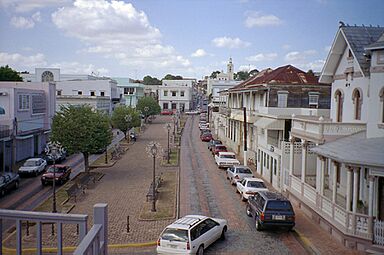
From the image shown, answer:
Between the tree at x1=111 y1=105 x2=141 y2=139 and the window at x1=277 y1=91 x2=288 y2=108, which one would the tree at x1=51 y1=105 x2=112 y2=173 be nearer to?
the window at x1=277 y1=91 x2=288 y2=108

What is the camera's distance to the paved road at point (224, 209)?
17344mm

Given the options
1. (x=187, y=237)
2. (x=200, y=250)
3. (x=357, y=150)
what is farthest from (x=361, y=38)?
(x=187, y=237)

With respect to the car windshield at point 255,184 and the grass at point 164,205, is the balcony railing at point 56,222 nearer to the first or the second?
the grass at point 164,205

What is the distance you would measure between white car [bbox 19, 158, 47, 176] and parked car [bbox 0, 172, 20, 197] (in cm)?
352

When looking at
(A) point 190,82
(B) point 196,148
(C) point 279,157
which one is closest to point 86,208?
(C) point 279,157

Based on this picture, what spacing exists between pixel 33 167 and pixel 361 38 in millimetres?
24042

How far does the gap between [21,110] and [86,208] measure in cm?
1847

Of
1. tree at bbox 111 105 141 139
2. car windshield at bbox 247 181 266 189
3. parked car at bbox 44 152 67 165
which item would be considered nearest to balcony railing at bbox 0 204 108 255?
car windshield at bbox 247 181 266 189

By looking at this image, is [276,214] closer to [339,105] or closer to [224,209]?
[224,209]

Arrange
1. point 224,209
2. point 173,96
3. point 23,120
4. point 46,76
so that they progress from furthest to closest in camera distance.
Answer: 1. point 173,96
2. point 46,76
3. point 23,120
4. point 224,209

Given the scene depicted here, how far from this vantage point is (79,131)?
32562mm

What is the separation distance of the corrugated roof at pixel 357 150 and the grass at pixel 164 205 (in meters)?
7.82

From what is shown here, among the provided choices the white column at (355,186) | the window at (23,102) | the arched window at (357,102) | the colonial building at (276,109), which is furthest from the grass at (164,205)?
the window at (23,102)

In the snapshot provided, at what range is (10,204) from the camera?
81.4 ft
